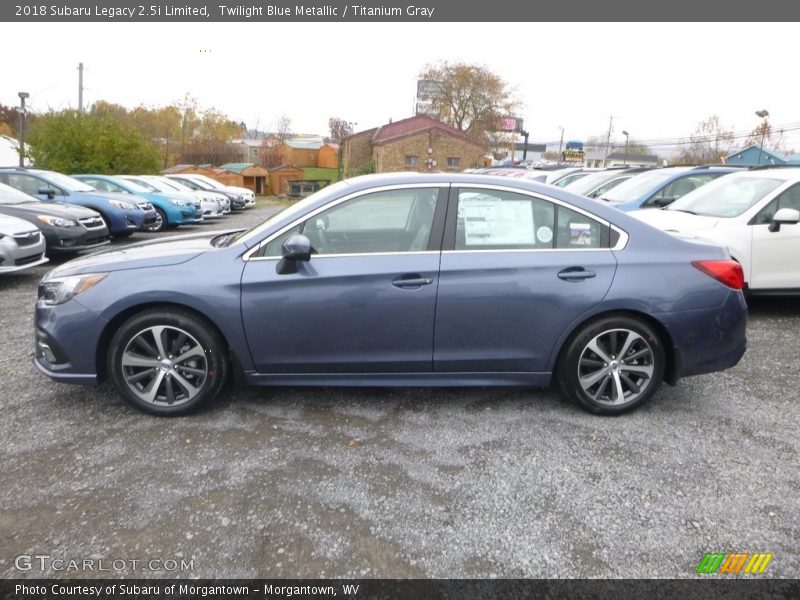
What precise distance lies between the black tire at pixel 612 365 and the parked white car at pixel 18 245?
6954mm

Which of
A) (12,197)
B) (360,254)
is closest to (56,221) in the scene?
(12,197)

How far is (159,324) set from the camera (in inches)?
131

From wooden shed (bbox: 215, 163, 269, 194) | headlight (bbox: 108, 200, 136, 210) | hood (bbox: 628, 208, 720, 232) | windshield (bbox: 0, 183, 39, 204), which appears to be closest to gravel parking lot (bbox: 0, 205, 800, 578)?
hood (bbox: 628, 208, 720, 232)

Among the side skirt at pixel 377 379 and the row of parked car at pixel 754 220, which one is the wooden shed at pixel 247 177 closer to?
the row of parked car at pixel 754 220

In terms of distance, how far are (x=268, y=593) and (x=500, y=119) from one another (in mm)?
65918

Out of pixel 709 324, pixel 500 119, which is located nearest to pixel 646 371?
pixel 709 324

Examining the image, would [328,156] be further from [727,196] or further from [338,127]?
[727,196]

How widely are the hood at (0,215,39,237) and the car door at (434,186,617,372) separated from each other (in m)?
6.40

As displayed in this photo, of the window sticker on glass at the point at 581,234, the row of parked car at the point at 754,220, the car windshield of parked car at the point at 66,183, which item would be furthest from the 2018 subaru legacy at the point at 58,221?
the window sticker on glass at the point at 581,234

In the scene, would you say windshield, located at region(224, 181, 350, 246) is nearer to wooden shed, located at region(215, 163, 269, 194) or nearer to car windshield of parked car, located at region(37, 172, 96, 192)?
car windshield of parked car, located at region(37, 172, 96, 192)

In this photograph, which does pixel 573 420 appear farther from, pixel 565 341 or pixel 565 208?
pixel 565 208

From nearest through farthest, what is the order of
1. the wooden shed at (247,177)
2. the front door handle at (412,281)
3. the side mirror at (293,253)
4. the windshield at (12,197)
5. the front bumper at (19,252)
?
the side mirror at (293,253), the front door handle at (412,281), the front bumper at (19,252), the windshield at (12,197), the wooden shed at (247,177)

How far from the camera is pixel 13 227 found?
7.06 m

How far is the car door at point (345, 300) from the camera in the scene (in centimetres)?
330
